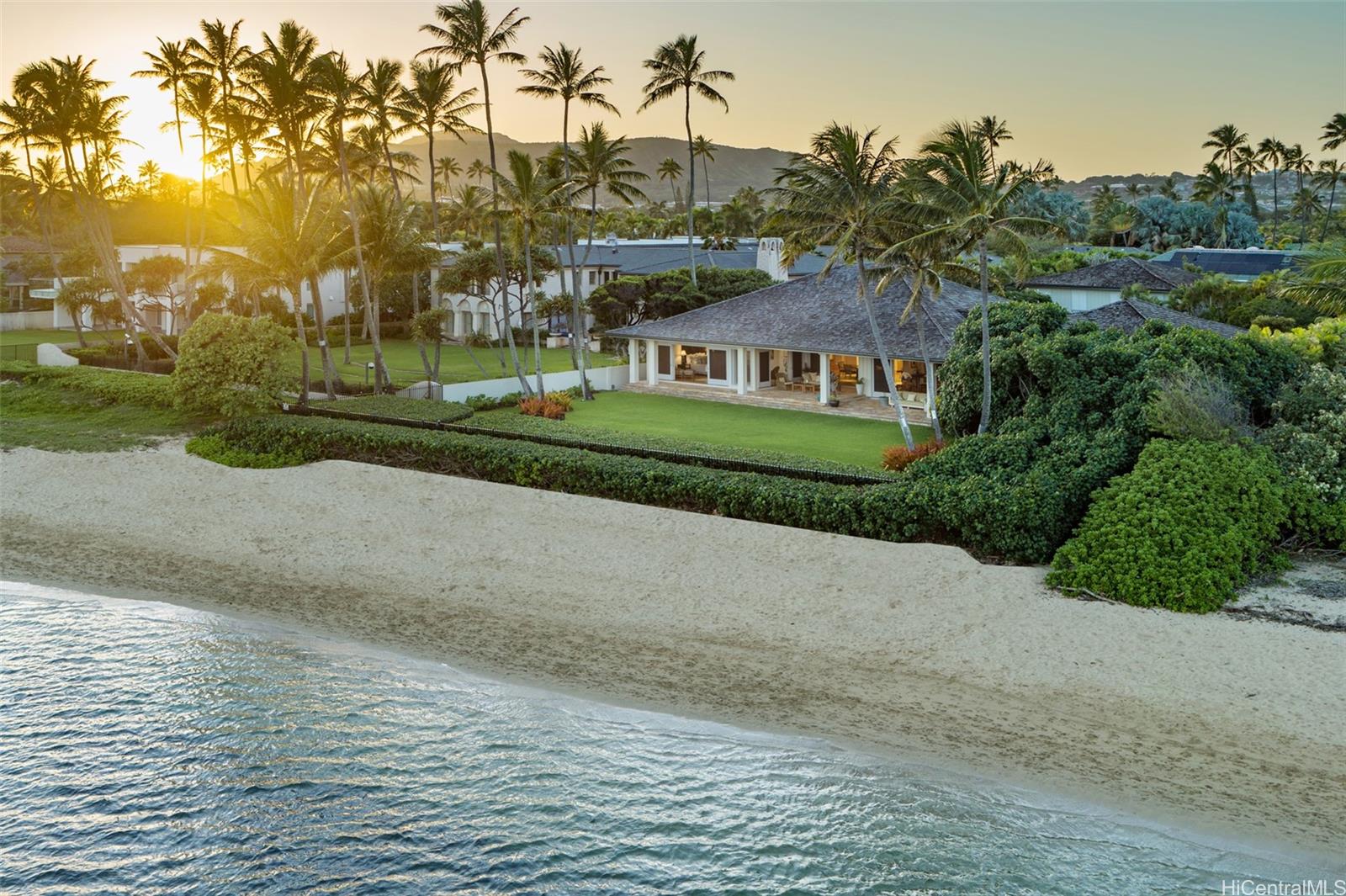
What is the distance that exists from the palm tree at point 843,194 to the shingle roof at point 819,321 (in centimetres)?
696

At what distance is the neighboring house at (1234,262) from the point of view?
196 ft

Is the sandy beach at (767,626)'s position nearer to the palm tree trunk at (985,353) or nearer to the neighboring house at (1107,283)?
the palm tree trunk at (985,353)

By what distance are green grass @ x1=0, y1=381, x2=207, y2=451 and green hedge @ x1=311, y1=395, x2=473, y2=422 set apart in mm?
4379

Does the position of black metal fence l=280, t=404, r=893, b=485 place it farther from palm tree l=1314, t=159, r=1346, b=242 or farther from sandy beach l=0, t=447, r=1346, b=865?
palm tree l=1314, t=159, r=1346, b=242

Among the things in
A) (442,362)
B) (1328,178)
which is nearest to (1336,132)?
(1328,178)

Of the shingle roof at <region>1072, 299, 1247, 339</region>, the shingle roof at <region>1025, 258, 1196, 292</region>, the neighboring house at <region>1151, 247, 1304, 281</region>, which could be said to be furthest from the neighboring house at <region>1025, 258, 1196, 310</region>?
the shingle roof at <region>1072, 299, 1247, 339</region>

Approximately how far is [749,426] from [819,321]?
658cm

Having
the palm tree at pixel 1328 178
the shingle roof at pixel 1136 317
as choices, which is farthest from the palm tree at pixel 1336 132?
the shingle roof at pixel 1136 317

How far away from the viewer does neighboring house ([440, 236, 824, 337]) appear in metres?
60.9

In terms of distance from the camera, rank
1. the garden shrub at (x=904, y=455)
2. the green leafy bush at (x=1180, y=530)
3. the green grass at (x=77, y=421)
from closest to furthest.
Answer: the green leafy bush at (x=1180, y=530)
the garden shrub at (x=904, y=455)
the green grass at (x=77, y=421)

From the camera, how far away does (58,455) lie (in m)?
31.6

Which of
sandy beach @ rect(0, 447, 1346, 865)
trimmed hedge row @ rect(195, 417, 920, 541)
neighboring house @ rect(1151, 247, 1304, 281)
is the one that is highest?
neighboring house @ rect(1151, 247, 1304, 281)

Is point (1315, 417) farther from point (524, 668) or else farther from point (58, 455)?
point (58, 455)

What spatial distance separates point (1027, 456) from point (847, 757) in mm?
11638
